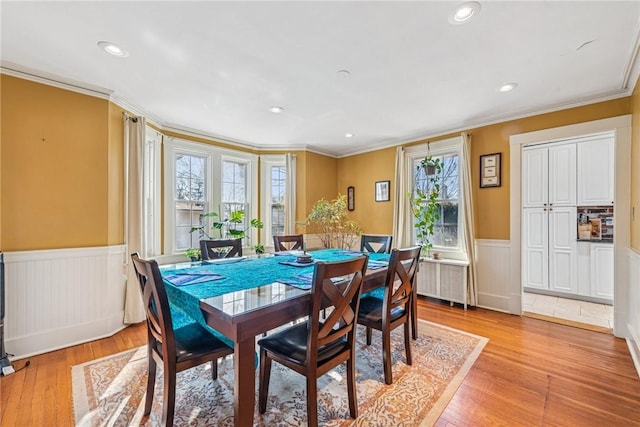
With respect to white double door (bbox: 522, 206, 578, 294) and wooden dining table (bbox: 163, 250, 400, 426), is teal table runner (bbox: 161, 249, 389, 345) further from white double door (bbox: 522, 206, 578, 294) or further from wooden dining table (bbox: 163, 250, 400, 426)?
white double door (bbox: 522, 206, 578, 294)

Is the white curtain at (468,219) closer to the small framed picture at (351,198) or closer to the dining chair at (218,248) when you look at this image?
the small framed picture at (351,198)

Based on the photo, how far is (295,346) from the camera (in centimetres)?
165

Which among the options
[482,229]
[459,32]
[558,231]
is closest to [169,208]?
[459,32]

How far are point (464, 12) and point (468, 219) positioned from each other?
2715mm

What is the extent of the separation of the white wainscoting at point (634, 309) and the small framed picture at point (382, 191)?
2943 millimetres

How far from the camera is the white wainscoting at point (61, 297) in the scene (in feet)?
8.00

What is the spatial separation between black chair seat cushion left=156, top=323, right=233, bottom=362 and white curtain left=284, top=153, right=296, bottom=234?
312 cm

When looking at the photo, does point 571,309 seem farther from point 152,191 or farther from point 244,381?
Answer: point 152,191

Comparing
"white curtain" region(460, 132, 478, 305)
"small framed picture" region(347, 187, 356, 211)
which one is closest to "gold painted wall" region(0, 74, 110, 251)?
"small framed picture" region(347, 187, 356, 211)

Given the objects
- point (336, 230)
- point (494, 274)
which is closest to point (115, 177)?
point (336, 230)

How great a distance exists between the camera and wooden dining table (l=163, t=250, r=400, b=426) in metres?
1.29

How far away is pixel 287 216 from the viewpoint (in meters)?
4.92

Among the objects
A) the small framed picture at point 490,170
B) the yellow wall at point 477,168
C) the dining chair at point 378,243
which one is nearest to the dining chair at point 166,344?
the dining chair at point 378,243

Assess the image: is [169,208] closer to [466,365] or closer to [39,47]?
[39,47]
